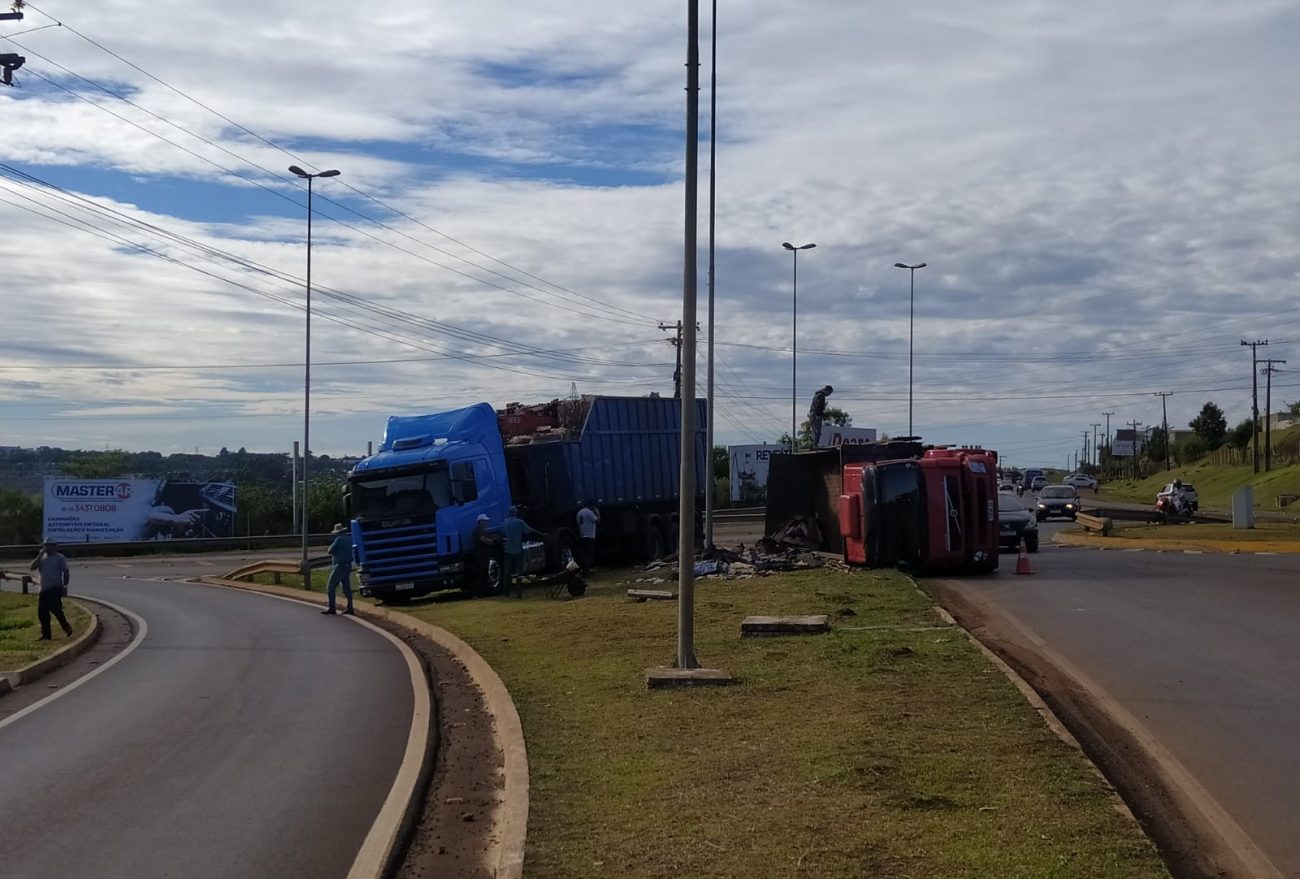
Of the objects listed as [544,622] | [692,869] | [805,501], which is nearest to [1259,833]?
[692,869]

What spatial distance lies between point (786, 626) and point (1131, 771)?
22.4 feet

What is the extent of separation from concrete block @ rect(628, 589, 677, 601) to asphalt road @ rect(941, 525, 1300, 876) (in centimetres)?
480

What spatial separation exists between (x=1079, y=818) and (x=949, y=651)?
6.36m

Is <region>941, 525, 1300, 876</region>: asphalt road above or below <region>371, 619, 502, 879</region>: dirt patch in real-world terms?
above

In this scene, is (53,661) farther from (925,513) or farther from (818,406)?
(818,406)

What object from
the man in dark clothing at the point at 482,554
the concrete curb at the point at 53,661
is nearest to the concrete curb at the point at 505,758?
the concrete curb at the point at 53,661

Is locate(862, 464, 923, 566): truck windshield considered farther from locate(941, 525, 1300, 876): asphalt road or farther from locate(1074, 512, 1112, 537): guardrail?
locate(1074, 512, 1112, 537): guardrail

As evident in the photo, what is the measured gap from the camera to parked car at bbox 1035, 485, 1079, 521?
181 feet

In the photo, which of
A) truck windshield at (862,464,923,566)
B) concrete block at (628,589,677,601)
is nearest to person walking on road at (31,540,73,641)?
concrete block at (628,589,677,601)

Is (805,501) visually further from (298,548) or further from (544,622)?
(298,548)

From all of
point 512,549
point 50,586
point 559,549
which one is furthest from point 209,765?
point 559,549

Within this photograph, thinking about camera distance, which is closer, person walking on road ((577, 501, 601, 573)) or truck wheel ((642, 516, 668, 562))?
person walking on road ((577, 501, 601, 573))

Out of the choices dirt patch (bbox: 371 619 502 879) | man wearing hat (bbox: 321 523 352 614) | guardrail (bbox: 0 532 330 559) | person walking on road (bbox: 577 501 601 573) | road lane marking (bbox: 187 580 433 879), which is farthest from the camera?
guardrail (bbox: 0 532 330 559)

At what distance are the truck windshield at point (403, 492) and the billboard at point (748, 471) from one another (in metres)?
51.9
